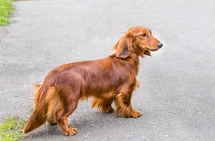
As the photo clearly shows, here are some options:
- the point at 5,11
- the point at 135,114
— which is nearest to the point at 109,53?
the point at 135,114

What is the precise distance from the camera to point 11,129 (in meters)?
4.52

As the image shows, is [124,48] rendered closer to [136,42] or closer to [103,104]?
[136,42]

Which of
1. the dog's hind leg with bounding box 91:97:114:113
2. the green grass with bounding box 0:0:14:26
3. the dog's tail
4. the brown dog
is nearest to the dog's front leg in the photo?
the brown dog

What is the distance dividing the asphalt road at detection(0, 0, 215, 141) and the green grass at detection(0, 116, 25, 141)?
0.11 m

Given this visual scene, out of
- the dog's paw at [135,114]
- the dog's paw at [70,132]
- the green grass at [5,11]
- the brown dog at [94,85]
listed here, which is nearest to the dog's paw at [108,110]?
the brown dog at [94,85]

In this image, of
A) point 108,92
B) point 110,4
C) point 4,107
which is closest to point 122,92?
point 108,92

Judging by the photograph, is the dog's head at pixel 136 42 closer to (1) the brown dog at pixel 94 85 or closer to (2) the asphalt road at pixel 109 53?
(1) the brown dog at pixel 94 85

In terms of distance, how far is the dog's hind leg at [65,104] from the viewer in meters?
4.28

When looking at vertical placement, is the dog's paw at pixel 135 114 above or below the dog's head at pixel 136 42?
below

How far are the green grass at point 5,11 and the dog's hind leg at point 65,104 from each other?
6.41m

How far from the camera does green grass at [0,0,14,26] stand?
10.4m

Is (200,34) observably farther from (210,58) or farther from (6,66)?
(6,66)

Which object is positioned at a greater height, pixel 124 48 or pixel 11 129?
pixel 124 48

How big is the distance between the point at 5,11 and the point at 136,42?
7567 mm
